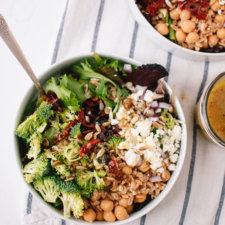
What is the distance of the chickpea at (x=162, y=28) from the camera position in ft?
4.79

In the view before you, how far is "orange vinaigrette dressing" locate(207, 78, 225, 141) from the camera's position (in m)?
1.42

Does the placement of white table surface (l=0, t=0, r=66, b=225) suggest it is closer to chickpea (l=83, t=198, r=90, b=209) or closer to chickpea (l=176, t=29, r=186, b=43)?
chickpea (l=83, t=198, r=90, b=209)

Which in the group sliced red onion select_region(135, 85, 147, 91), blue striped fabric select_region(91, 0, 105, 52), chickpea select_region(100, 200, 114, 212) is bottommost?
chickpea select_region(100, 200, 114, 212)

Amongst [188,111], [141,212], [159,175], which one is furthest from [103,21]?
[141,212]

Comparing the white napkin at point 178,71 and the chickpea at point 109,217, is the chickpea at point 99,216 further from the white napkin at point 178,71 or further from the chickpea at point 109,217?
the white napkin at point 178,71

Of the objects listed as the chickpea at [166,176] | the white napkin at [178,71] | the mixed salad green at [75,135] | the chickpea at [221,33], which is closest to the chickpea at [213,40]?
the chickpea at [221,33]

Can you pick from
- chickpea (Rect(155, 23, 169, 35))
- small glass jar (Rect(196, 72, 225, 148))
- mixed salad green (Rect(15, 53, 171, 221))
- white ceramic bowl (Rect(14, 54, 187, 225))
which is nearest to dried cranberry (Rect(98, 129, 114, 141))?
mixed salad green (Rect(15, 53, 171, 221))

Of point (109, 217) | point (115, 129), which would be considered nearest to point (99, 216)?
point (109, 217)

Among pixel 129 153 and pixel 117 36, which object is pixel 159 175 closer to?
pixel 129 153

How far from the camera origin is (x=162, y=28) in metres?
1.46

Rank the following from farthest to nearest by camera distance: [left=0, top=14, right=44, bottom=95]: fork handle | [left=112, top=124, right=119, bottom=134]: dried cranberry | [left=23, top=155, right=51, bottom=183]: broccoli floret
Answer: [left=112, top=124, right=119, bottom=134]: dried cranberry → [left=23, top=155, right=51, bottom=183]: broccoli floret → [left=0, top=14, right=44, bottom=95]: fork handle

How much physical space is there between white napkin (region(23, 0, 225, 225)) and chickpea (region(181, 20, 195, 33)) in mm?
151

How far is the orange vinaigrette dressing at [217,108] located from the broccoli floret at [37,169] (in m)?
0.76

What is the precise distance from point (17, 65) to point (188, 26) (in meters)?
0.88
